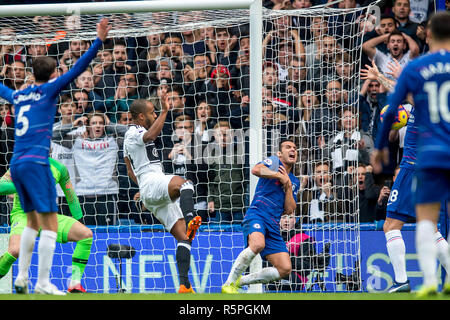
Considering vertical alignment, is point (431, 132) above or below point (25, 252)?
above

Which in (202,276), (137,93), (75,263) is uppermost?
(137,93)

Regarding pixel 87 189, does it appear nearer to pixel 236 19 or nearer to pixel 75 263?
pixel 75 263

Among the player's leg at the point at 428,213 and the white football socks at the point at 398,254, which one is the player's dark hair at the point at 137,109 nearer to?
the white football socks at the point at 398,254

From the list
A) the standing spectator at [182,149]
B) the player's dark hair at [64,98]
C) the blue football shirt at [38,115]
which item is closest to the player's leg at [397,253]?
the blue football shirt at [38,115]

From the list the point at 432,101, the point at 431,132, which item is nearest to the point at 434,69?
the point at 432,101

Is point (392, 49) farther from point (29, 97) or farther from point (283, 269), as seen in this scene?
point (29, 97)

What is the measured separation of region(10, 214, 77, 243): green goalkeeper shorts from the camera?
802 centimetres

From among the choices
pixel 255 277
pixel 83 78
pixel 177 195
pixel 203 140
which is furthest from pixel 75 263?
Result: pixel 83 78

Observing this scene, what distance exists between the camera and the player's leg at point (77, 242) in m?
7.81

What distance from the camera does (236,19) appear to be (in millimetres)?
9477

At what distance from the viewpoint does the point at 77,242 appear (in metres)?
7.95

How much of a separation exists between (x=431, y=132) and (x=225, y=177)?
16.9ft
